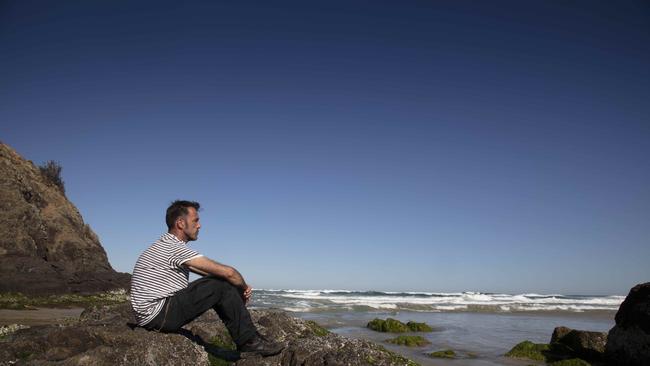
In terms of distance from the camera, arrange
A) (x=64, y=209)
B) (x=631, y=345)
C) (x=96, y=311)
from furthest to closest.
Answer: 1. (x=64, y=209)
2. (x=631, y=345)
3. (x=96, y=311)

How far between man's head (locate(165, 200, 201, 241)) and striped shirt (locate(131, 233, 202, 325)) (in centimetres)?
33

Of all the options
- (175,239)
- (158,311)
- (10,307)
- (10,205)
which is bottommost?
(10,307)

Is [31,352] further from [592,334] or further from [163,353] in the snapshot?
[592,334]

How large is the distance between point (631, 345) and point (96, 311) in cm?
1223

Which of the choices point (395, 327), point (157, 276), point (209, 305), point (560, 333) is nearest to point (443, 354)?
point (560, 333)

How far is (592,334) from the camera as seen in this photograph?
11617mm

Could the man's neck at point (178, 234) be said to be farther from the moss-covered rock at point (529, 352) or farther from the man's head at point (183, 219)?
the moss-covered rock at point (529, 352)

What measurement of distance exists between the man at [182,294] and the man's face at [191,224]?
1.06 ft

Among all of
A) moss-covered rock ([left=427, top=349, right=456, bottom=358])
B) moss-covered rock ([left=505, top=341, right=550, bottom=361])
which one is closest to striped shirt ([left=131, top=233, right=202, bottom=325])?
moss-covered rock ([left=427, top=349, right=456, bottom=358])

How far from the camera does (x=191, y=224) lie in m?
5.91

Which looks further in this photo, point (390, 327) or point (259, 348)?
point (390, 327)

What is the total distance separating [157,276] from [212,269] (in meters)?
0.82

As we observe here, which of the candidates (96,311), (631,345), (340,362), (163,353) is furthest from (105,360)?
(631,345)

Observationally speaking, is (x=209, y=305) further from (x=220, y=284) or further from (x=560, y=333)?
(x=560, y=333)
